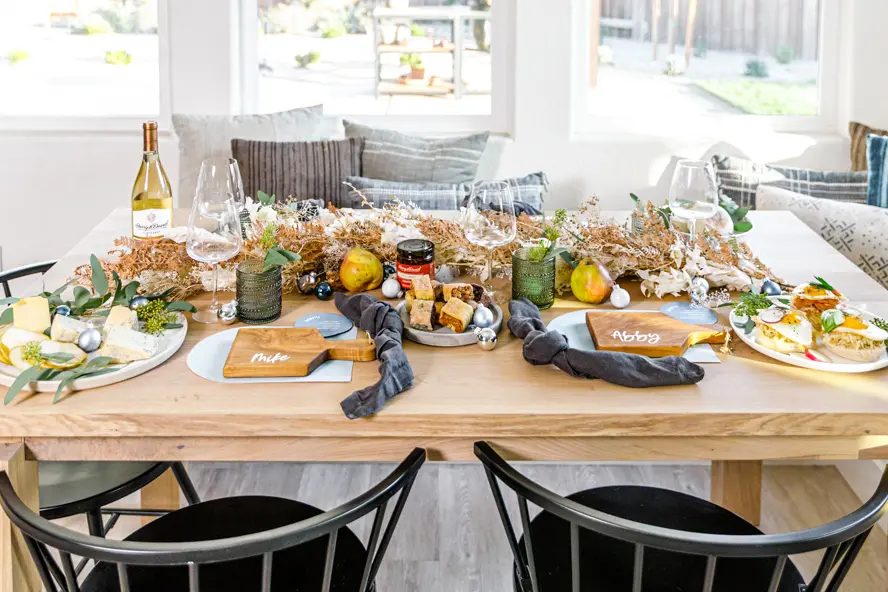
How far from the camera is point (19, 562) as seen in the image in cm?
144

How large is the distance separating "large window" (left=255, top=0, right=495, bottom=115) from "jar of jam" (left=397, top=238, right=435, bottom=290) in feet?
6.96

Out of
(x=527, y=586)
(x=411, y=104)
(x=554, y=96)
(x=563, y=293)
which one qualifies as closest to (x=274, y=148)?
(x=411, y=104)

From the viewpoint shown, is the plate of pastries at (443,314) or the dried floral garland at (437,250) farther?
the dried floral garland at (437,250)

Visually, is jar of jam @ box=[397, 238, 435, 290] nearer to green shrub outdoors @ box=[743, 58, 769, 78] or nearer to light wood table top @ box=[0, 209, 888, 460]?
light wood table top @ box=[0, 209, 888, 460]

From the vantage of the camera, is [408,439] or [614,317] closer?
[408,439]

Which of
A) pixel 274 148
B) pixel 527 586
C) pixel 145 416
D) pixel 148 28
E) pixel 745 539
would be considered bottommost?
pixel 527 586

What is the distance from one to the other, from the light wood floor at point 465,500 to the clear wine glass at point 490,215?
1.02 meters

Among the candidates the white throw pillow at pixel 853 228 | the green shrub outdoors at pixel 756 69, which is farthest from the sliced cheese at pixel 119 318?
the green shrub outdoors at pixel 756 69

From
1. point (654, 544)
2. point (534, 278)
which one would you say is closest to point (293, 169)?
point (534, 278)

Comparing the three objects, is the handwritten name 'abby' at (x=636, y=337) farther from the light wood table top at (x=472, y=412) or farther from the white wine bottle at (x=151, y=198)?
the white wine bottle at (x=151, y=198)

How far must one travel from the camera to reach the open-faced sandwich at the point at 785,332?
4.99ft

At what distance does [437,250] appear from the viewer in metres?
1.93

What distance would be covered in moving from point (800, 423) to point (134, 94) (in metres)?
3.18

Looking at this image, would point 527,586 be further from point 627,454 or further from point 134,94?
point 134,94
